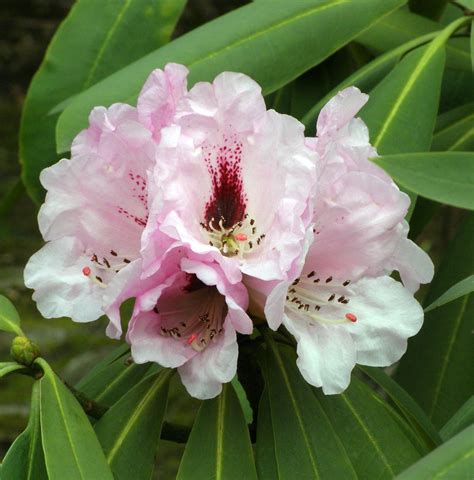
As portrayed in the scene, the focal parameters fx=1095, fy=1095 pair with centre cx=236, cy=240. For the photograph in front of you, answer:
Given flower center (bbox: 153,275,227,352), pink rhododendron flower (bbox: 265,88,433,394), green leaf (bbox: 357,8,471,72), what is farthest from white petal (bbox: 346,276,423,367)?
green leaf (bbox: 357,8,471,72)

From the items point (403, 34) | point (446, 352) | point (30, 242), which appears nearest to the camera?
point (446, 352)

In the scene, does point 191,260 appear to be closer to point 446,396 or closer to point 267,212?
point 267,212

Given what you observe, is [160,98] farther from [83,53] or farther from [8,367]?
[83,53]

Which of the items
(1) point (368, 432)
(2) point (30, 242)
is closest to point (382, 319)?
(1) point (368, 432)

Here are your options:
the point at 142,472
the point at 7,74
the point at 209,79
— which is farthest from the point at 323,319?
the point at 7,74

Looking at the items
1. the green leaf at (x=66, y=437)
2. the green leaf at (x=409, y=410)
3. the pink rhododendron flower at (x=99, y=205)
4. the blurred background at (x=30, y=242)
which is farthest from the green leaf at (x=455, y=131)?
the blurred background at (x=30, y=242)

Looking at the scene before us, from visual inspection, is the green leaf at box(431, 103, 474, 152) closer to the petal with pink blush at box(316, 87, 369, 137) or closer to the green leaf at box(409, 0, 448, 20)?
the green leaf at box(409, 0, 448, 20)

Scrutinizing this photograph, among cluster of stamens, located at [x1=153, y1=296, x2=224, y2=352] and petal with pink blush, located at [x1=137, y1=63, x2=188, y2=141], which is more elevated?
petal with pink blush, located at [x1=137, y1=63, x2=188, y2=141]
